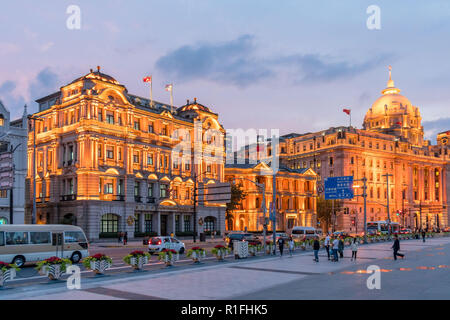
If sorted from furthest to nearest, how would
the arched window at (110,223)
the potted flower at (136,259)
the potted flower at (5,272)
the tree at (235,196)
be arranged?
1. the tree at (235,196)
2. the arched window at (110,223)
3. the potted flower at (136,259)
4. the potted flower at (5,272)

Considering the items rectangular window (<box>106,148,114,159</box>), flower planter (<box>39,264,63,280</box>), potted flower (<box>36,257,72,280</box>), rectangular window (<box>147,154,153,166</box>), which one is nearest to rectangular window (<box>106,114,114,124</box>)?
rectangular window (<box>106,148,114,159</box>)

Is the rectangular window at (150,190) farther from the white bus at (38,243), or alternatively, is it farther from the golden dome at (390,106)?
the golden dome at (390,106)

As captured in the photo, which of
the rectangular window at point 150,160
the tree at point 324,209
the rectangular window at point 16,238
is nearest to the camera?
the rectangular window at point 16,238

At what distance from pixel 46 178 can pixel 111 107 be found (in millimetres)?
14485

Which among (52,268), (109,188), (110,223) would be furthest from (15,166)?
(52,268)

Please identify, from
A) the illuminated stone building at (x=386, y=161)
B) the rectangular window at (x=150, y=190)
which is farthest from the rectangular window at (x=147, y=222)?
the illuminated stone building at (x=386, y=161)

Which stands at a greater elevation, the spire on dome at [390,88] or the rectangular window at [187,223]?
the spire on dome at [390,88]

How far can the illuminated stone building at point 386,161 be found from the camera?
122 metres

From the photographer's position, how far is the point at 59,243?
33219mm

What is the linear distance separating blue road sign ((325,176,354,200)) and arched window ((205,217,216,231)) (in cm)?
3109

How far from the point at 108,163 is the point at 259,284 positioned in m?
47.9

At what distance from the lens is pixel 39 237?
1270 inches

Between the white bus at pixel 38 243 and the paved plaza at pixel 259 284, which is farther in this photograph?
the white bus at pixel 38 243

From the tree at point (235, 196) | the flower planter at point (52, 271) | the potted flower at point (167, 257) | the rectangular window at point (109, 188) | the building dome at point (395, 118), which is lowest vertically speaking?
the potted flower at point (167, 257)
